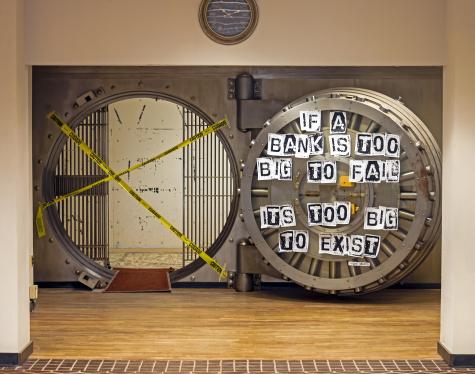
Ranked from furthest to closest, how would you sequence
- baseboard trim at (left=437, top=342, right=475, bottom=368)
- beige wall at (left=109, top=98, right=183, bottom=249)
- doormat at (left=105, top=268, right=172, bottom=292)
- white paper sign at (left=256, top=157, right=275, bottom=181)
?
beige wall at (left=109, top=98, right=183, bottom=249)
doormat at (left=105, top=268, right=172, bottom=292)
white paper sign at (left=256, top=157, right=275, bottom=181)
baseboard trim at (left=437, top=342, right=475, bottom=368)

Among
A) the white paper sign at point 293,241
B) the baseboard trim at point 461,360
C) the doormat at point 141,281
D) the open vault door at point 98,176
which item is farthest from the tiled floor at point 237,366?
the open vault door at point 98,176

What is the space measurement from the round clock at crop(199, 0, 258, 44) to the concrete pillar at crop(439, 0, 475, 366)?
48.9 inches

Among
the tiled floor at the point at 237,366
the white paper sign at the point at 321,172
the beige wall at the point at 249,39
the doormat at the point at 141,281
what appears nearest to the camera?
the tiled floor at the point at 237,366

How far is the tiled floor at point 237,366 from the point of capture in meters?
5.53

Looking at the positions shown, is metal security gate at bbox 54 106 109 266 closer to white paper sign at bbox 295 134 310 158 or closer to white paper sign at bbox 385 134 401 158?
white paper sign at bbox 295 134 310 158

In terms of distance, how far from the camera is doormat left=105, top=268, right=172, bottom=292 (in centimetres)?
850

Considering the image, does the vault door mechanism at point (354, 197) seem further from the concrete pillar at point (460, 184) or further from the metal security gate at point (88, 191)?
the concrete pillar at point (460, 184)

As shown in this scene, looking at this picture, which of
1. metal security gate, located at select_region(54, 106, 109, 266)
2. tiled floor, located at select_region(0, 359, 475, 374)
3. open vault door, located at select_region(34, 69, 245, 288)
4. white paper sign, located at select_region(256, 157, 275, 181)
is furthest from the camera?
metal security gate, located at select_region(54, 106, 109, 266)

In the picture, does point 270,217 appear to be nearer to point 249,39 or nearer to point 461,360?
point 249,39

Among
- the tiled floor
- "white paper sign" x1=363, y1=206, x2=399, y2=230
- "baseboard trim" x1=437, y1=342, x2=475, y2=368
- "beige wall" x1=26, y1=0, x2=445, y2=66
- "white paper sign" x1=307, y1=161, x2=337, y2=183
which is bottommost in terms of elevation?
the tiled floor

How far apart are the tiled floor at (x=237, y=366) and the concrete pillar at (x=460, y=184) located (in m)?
0.23

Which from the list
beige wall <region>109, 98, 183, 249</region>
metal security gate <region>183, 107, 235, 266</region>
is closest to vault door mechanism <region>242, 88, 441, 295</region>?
metal security gate <region>183, 107, 235, 266</region>

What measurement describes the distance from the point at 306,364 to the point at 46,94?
4170mm

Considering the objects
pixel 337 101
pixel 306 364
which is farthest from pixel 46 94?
pixel 306 364
